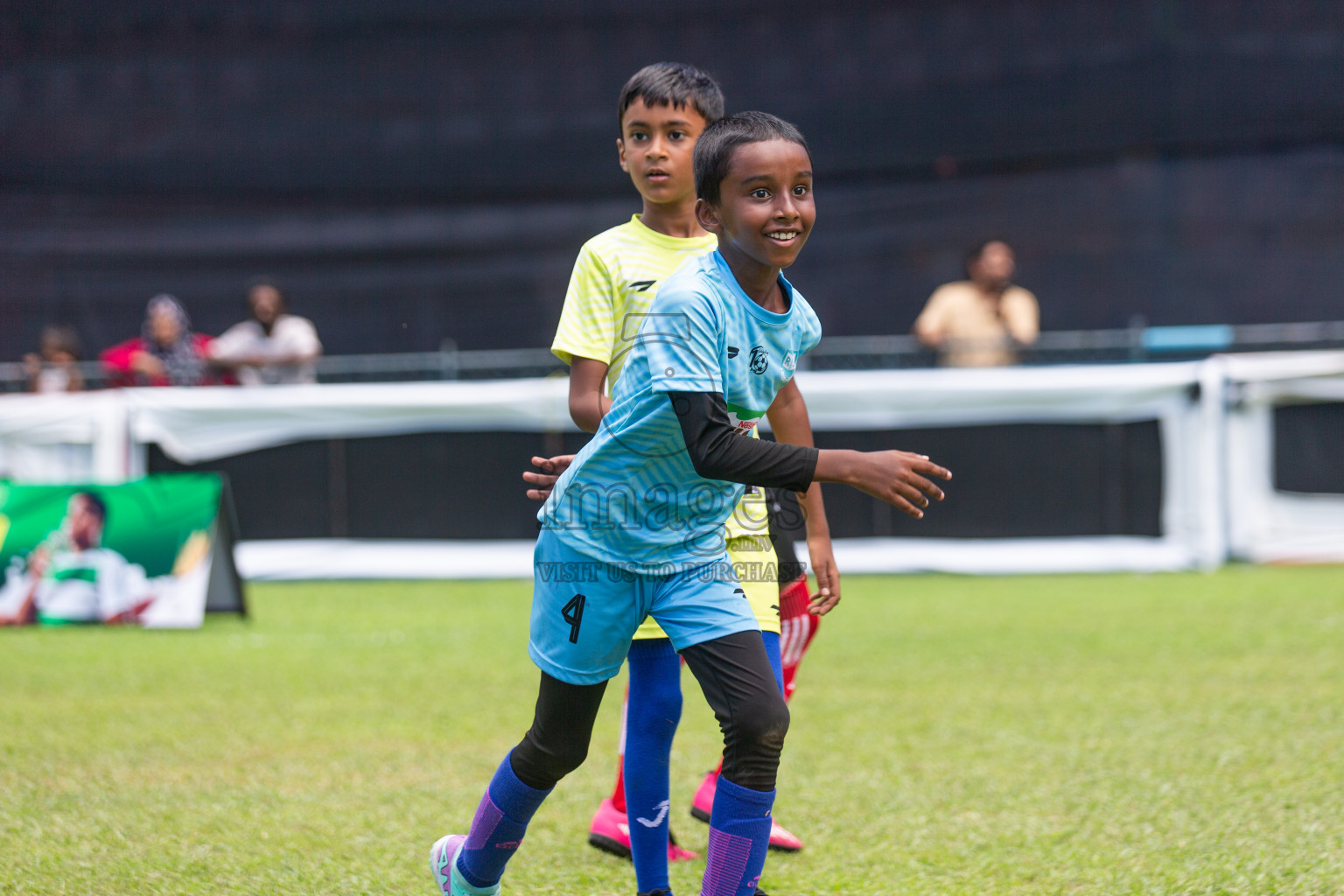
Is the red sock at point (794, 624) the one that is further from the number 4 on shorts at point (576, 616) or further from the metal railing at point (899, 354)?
the metal railing at point (899, 354)

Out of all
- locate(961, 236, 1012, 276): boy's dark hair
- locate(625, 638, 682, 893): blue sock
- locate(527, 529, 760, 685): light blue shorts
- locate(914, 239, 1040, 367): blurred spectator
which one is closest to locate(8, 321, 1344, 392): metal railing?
locate(914, 239, 1040, 367): blurred spectator

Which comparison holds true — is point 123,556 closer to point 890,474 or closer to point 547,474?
point 547,474

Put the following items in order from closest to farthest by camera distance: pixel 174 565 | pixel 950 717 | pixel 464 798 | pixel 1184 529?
pixel 464 798 < pixel 950 717 < pixel 174 565 < pixel 1184 529

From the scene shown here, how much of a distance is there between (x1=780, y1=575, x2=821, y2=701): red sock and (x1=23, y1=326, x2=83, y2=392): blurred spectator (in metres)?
7.32

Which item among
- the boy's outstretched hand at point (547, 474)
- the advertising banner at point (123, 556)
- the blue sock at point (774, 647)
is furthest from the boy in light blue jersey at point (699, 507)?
the advertising banner at point (123, 556)

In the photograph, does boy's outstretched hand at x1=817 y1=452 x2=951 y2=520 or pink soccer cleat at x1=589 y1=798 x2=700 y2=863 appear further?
pink soccer cleat at x1=589 y1=798 x2=700 y2=863

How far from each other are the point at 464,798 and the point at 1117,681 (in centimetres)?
262

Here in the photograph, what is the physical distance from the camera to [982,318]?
883 centimetres

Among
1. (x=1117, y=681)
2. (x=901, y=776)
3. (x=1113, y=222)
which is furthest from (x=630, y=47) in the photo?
(x=901, y=776)

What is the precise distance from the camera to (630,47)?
35.5ft

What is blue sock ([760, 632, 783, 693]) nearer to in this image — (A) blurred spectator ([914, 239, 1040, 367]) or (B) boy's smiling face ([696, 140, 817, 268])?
(B) boy's smiling face ([696, 140, 817, 268])

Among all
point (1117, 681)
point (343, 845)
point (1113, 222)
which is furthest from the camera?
point (1113, 222)

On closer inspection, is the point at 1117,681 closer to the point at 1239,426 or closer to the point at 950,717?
the point at 950,717

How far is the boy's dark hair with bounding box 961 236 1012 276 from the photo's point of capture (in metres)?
8.94
